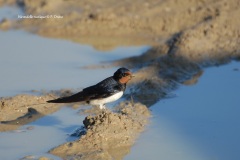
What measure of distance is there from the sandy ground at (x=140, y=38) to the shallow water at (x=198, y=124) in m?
0.17

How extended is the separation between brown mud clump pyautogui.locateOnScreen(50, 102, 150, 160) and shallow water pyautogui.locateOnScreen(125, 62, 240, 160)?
4.8 inches

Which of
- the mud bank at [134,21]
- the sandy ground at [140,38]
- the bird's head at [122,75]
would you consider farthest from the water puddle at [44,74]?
the bird's head at [122,75]

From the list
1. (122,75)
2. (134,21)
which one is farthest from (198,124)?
(134,21)

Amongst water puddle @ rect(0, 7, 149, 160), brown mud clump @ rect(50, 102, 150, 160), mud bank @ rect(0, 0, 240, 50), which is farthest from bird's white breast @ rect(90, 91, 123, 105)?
mud bank @ rect(0, 0, 240, 50)

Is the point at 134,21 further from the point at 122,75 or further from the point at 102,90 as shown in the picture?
the point at 102,90

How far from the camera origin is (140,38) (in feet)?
35.6

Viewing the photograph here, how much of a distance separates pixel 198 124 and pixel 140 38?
3750mm

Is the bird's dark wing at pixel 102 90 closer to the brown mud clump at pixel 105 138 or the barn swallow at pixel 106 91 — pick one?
the barn swallow at pixel 106 91

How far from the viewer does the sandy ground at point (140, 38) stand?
6965 millimetres

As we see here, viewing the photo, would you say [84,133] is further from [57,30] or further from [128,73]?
[57,30]

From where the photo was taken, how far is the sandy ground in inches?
274

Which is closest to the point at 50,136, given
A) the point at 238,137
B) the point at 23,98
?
the point at 23,98

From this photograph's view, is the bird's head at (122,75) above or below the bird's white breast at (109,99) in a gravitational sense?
above

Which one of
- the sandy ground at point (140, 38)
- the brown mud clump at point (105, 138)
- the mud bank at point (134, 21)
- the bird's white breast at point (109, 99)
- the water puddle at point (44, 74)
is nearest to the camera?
the brown mud clump at point (105, 138)
